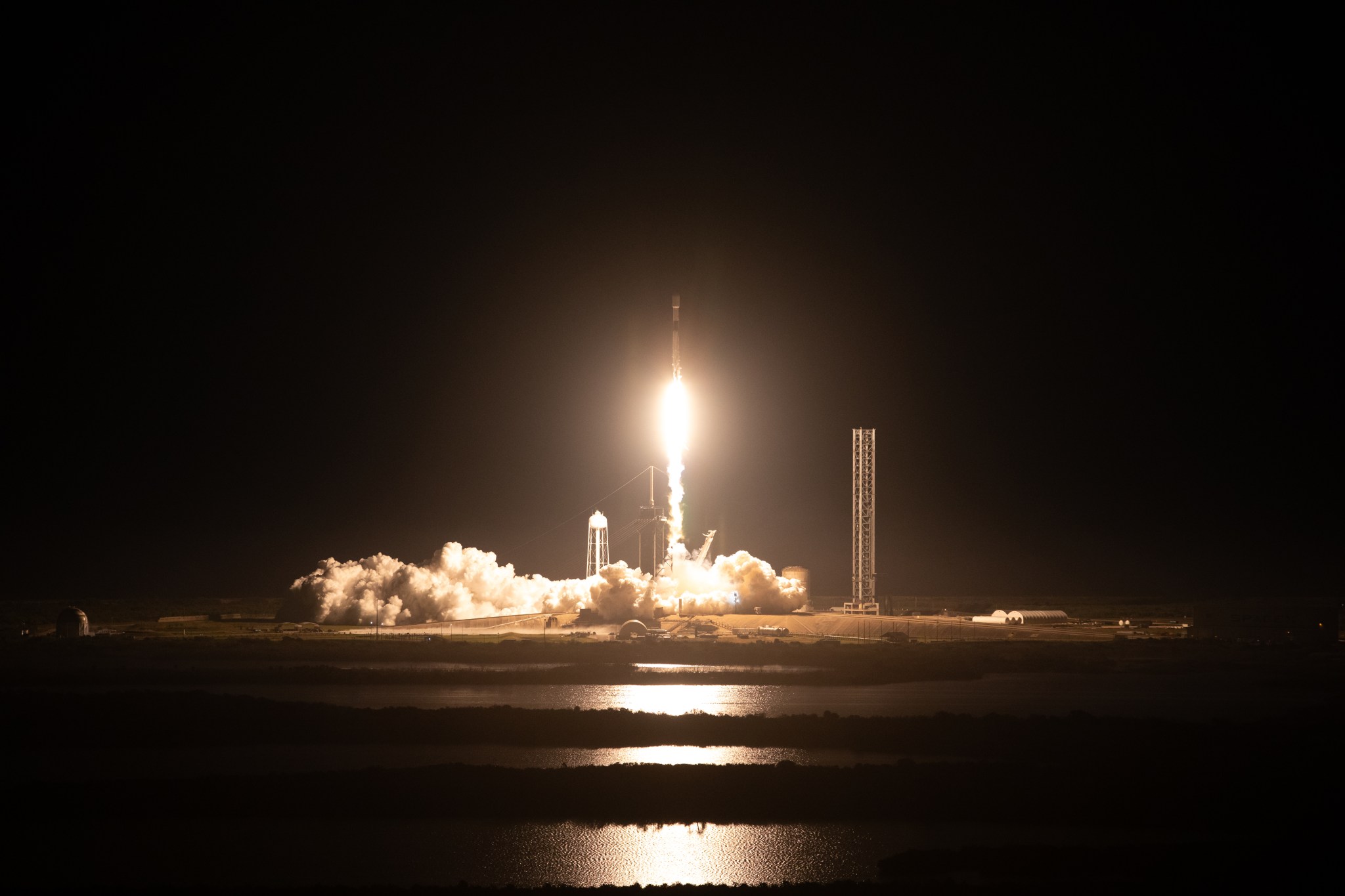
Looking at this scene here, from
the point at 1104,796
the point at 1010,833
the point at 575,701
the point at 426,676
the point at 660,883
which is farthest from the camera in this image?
the point at 426,676

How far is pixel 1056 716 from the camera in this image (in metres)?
37.0

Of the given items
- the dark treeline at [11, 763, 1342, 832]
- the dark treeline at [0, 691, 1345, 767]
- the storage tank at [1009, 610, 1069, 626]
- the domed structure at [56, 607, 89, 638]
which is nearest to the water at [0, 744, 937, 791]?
the dark treeline at [0, 691, 1345, 767]

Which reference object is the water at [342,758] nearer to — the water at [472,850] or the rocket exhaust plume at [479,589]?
the water at [472,850]

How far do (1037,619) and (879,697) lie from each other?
30.9 meters

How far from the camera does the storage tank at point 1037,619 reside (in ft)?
231

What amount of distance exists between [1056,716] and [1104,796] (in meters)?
8.72

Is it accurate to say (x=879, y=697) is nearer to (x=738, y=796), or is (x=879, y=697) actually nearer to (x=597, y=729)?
(x=597, y=729)

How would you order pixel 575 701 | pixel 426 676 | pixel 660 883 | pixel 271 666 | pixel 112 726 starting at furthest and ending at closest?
pixel 271 666 → pixel 426 676 → pixel 575 701 → pixel 112 726 → pixel 660 883

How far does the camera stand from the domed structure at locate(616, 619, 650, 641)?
199ft

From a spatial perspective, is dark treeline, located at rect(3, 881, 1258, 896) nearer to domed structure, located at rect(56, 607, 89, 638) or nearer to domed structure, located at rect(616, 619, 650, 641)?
domed structure, located at rect(616, 619, 650, 641)

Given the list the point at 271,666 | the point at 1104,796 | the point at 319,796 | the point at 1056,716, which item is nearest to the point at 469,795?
the point at 319,796

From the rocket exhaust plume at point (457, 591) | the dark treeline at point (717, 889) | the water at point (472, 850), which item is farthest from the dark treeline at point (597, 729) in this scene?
the rocket exhaust plume at point (457, 591)

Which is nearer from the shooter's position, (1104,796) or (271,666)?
(1104,796)

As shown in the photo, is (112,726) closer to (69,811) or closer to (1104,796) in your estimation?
→ (69,811)
